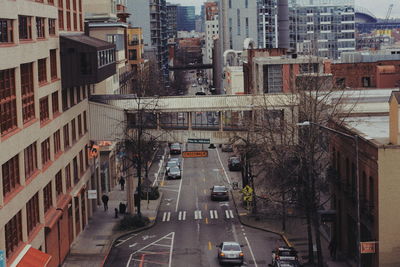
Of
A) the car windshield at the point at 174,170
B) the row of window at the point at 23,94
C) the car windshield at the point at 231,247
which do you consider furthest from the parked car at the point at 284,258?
the car windshield at the point at 174,170

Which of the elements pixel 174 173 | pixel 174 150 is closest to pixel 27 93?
pixel 174 173

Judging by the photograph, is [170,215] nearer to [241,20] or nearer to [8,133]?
[8,133]

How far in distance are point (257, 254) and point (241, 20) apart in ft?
507

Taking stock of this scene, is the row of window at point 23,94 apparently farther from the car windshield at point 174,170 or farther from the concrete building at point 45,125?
the car windshield at point 174,170

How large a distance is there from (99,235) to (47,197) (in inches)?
436

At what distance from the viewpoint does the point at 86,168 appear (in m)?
60.1

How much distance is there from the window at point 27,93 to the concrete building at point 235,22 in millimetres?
148483

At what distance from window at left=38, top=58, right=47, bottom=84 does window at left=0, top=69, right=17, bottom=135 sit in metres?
8.39

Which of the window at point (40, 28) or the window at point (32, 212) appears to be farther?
the window at point (40, 28)

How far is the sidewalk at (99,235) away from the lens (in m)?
47.1

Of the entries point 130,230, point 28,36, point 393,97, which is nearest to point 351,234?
point 393,97

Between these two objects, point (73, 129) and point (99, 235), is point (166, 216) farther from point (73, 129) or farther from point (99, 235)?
point (73, 129)

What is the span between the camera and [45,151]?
144ft

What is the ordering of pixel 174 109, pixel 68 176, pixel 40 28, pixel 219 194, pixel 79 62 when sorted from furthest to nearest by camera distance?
pixel 219 194
pixel 174 109
pixel 68 176
pixel 79 62
pixel 40 28
